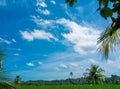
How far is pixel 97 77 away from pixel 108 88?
1869 inches

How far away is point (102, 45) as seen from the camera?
8.17 metres

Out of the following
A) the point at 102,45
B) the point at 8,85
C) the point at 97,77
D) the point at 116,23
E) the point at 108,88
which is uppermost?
the point at 97,77

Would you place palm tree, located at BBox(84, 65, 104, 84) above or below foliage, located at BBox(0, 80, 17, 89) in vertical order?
above

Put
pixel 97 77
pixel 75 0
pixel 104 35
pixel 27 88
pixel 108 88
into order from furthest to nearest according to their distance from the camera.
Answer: pixel 97 77, pixel 27 88, pixel 108 88, pixel 104 35, pixel 75 0

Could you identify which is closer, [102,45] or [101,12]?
[101,12]

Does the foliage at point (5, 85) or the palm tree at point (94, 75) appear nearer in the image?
the foliage at point (5, 85)

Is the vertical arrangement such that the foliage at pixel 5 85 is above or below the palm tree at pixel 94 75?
below

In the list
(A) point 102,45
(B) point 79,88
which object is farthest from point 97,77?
(A) point 102,45

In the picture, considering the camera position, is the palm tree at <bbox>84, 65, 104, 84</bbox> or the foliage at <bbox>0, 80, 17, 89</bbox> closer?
the foliage at <bbox>0, 80, 17, 89</bbox>

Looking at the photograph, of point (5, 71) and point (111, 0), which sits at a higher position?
point (5, 71)

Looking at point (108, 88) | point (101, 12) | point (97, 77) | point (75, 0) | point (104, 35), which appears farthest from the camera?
point (97, 77)

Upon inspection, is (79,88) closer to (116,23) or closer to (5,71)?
(5,71)

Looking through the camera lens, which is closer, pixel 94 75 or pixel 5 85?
pixel 5 85

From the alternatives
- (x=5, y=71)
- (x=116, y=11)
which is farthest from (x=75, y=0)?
(x=5, y=71)
